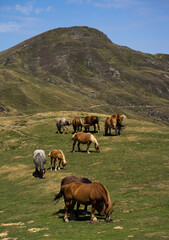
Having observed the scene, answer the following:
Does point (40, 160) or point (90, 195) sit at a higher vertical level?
point (90, 195)

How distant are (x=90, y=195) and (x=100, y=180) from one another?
10.1m

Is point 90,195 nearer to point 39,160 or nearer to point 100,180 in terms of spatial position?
point 100,180

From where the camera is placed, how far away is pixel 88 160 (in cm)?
3494

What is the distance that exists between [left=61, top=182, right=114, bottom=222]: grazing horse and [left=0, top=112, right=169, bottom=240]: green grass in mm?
812

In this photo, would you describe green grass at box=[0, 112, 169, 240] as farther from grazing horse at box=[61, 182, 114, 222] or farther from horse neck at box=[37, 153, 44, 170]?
horse neck at box=[37, 153, 44, 170]

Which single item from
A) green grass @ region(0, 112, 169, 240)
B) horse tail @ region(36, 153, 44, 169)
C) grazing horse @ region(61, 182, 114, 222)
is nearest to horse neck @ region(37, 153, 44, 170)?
horse tail @ region(36, 153, 44, 169)

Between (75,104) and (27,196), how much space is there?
161387mm

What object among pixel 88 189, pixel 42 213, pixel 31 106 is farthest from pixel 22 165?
pixel 31 106

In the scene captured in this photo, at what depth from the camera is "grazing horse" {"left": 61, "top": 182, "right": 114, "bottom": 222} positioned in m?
16.0

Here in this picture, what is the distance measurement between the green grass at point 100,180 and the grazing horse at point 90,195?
812 millimetres

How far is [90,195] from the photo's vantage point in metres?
16.4

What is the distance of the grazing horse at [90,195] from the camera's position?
52.4 feet

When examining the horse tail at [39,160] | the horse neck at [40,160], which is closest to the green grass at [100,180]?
the horse neck at [40,160]

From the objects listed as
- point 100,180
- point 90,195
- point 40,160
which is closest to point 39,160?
point 40,160
